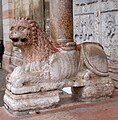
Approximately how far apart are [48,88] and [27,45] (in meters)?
0.56

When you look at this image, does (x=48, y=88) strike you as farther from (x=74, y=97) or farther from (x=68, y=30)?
(x=68, y=30)

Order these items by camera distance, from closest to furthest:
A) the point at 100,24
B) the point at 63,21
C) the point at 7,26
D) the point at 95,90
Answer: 1. the point at 95,90
2. the point at 63,21
3. the point at 100,24
4. the point at 7,26

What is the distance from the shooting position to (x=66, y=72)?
12.0 ft

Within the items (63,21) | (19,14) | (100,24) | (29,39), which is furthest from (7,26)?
(29,39)

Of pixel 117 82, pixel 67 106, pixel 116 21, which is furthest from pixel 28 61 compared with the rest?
pixel 116 21

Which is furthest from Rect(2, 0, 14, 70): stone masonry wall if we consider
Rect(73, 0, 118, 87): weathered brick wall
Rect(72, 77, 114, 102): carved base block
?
Rect(72, 77, 114, 102): carved base block

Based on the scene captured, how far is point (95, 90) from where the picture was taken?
378 centimetres

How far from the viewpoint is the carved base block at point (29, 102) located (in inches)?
131

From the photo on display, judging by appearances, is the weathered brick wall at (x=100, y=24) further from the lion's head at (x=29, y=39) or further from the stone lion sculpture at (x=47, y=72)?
the lion's head at (x=29, y=39)

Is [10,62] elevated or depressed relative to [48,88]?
depressed

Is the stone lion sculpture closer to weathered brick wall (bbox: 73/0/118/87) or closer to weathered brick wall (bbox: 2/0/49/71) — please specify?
weathered brick wall (bbox: 73/0/118/87)

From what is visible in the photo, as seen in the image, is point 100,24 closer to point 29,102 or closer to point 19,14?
point 29,102

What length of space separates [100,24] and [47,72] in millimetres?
3075

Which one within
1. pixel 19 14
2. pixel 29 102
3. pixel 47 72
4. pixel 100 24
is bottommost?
pixel 29 102
